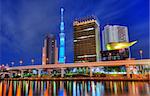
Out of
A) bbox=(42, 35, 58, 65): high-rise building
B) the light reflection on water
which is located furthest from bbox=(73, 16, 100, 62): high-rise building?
A: the light reflection on water

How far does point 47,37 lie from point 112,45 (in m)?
68.9

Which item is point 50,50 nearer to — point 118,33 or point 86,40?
point 86,40

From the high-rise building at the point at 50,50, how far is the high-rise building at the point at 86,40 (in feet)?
102

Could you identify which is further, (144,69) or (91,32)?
(91,32)

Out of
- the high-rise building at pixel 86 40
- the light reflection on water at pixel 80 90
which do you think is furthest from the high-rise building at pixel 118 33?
the light reflection on water at pixel 80 90

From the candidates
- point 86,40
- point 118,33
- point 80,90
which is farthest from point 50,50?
point 80,90

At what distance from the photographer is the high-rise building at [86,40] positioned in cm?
8775

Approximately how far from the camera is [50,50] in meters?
123

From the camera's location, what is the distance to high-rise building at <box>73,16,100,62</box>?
87750mm

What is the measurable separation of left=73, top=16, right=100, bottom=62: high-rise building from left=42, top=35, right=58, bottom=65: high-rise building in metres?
31.0

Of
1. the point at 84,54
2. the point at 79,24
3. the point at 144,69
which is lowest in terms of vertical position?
the point at 144,69

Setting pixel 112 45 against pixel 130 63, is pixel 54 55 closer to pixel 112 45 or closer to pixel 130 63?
pixel 112 45

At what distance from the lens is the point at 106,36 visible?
102 meters

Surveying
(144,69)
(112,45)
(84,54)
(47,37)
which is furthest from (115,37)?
(47,37)
